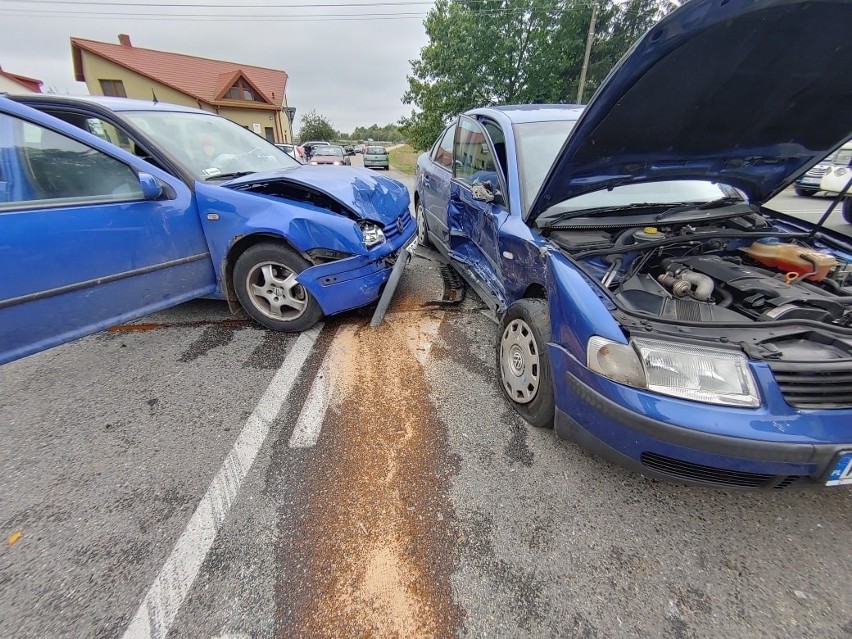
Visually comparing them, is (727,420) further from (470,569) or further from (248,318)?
(248,318)

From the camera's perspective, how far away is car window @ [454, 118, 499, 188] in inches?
116

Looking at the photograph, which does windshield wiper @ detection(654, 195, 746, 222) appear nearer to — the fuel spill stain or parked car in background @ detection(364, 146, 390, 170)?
the fuel spill stain

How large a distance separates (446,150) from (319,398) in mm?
3035

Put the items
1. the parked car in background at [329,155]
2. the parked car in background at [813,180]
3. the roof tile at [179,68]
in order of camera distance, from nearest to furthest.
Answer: the parked car in background at [813,180] → the parked car in background at [329,155] → the roof tile at [179,68]

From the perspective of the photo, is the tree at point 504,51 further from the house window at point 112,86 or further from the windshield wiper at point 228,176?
the house window at point 112,86

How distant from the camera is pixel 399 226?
3572 millimetres

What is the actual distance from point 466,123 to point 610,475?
321 cm

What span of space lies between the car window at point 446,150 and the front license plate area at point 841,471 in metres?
Result: 3.45

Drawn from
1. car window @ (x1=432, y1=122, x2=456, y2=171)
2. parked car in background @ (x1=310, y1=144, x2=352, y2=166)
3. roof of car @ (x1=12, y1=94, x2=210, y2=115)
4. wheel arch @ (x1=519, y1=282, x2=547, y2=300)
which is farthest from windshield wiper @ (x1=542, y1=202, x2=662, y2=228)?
parked car in background @ (x1=310, y1=144, x2=352, y2=166)

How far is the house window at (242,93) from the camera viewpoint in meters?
29.8

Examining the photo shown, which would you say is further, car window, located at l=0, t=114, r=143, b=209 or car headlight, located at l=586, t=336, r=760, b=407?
car window, located at l=0, t=114, r=143, b=209

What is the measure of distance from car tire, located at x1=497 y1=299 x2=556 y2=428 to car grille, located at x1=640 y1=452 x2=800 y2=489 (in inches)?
21.2

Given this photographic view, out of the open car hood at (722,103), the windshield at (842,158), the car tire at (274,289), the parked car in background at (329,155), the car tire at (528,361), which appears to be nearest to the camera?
the open car hood at (722,103)

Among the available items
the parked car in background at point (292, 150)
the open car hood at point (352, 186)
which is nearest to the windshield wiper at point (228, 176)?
the open car hood at point (352, 186)
